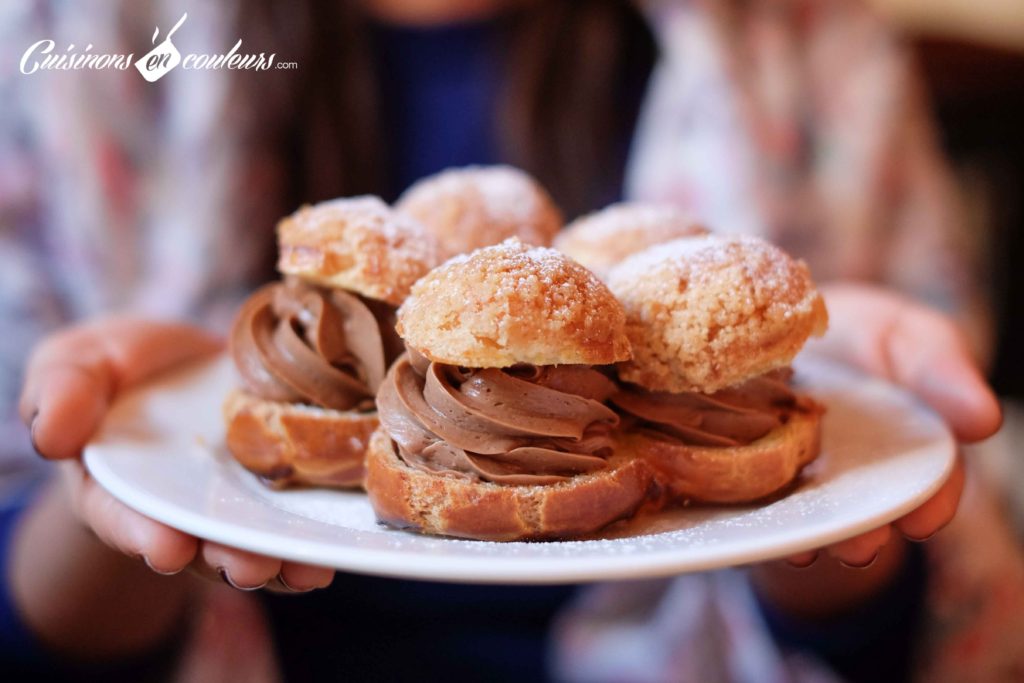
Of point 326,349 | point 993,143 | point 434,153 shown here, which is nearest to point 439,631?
point 326,349

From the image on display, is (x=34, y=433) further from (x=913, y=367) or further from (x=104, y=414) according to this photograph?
(x=913, y=367)

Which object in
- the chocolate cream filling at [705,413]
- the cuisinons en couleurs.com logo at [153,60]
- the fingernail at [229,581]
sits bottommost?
the fingernail at [229,581]

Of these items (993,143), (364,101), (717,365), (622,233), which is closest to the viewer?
(717,365)

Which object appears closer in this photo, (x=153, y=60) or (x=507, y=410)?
(x=507, y=410)

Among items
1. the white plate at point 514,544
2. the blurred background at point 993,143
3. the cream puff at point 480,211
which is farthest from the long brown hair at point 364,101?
the blurred background at point 993,143

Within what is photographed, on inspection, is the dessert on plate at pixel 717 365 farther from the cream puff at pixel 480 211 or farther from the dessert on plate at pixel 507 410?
the cream puff at pixel 480 211

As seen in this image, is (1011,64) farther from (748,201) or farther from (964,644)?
(964,644)
